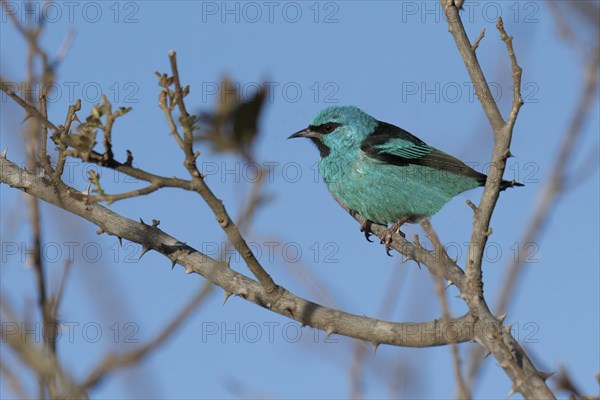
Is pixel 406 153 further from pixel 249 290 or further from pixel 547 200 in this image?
pixel 547 200

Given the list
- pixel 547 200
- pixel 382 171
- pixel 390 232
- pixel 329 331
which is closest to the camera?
pixel 547 200

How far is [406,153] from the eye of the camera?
947 cm

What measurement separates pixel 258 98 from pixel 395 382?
4.28ft

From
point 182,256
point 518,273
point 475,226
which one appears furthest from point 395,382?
point 182,256

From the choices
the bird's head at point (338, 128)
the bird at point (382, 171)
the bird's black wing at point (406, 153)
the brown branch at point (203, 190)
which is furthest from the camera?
the bird's head at point (338, 128)

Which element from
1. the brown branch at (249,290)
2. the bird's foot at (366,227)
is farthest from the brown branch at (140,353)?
the bird's foot at (366,227)

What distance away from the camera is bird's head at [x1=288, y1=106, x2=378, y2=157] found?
959cm

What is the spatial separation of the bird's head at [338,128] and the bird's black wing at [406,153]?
161 millimetres

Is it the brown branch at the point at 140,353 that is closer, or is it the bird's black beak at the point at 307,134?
the brown branch at the point at 140,353

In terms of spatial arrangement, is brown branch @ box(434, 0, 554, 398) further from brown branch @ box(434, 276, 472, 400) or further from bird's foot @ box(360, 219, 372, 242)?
bird's foot @ box(360, 219, 372, 242)

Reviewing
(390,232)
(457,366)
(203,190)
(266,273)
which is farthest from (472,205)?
(390,232)

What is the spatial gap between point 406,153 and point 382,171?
0.52 m

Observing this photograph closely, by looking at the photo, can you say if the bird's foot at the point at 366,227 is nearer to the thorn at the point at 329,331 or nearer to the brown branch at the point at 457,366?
the thorn at the point at 329,331

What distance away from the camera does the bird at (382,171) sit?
29.5 ft
